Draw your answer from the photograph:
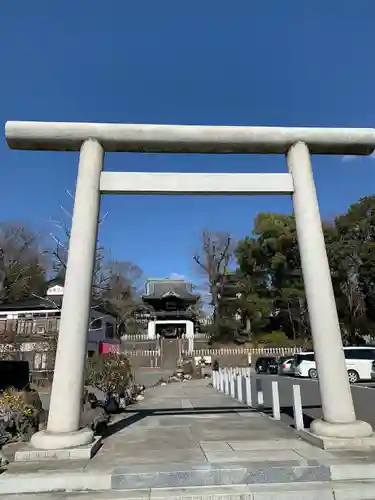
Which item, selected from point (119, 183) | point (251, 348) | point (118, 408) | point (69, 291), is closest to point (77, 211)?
point (119, 183)

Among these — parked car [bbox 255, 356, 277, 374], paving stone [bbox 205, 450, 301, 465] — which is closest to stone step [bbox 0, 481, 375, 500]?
paving stone [bbox 205, 450, 301, 465]

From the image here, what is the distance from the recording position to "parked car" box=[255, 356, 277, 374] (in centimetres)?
3014

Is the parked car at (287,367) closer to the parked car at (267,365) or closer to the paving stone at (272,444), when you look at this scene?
the parked car at (267,365)

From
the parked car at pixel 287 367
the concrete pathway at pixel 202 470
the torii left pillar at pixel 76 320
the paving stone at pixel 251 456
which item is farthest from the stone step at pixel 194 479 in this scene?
the parked car at pixel 287 367

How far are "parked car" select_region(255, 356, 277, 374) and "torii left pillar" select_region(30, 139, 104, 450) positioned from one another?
26.0 m

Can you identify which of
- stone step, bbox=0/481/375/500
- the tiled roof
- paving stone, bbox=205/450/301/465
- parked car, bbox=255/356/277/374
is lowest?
stone step, bbox=0/481/375/500

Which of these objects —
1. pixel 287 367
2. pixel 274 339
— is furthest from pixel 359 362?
pixel 274 339

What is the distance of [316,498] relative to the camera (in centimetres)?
424

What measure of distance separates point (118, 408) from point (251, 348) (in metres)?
31.3

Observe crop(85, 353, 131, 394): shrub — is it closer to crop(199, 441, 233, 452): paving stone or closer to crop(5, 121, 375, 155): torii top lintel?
crop(199, 441, 233, 452): paving stone

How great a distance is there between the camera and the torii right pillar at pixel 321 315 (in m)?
5.96

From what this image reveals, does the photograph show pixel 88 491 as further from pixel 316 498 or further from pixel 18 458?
pixel 316 498

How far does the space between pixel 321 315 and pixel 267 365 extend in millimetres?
26145

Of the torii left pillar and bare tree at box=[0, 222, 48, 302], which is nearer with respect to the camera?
the torii left pillar
